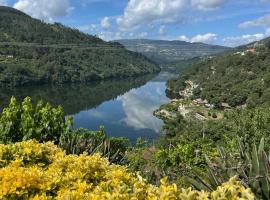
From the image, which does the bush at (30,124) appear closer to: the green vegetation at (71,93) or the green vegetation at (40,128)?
the green vegetation at (40,128)

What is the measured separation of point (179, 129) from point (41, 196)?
62.5 metres

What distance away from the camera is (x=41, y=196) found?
5.43 m

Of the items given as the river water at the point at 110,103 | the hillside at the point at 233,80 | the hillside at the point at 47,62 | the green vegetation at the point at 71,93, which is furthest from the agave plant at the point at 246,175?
the hillside at the point at 47,62

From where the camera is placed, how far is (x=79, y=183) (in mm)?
5777

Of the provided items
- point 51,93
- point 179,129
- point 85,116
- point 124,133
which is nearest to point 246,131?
point 179,129

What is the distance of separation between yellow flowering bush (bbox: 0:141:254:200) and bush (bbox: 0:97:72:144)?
218 inches

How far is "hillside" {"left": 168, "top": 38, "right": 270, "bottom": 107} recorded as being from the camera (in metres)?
88.8

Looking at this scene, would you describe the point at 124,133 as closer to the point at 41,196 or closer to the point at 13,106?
the point at 13,106

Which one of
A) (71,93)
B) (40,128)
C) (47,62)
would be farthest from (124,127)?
(47,62)

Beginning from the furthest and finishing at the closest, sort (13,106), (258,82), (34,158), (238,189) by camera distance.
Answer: (258,82), (13,106), (34,158), (238,189)

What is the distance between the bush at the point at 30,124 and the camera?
13.2m

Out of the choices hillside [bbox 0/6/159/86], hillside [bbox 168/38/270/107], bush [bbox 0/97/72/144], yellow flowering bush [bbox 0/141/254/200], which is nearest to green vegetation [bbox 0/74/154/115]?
hillside [bbox 0/6/159/86]

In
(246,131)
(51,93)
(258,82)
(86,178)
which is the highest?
(86,178)

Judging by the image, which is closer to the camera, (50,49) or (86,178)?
(86,178)
